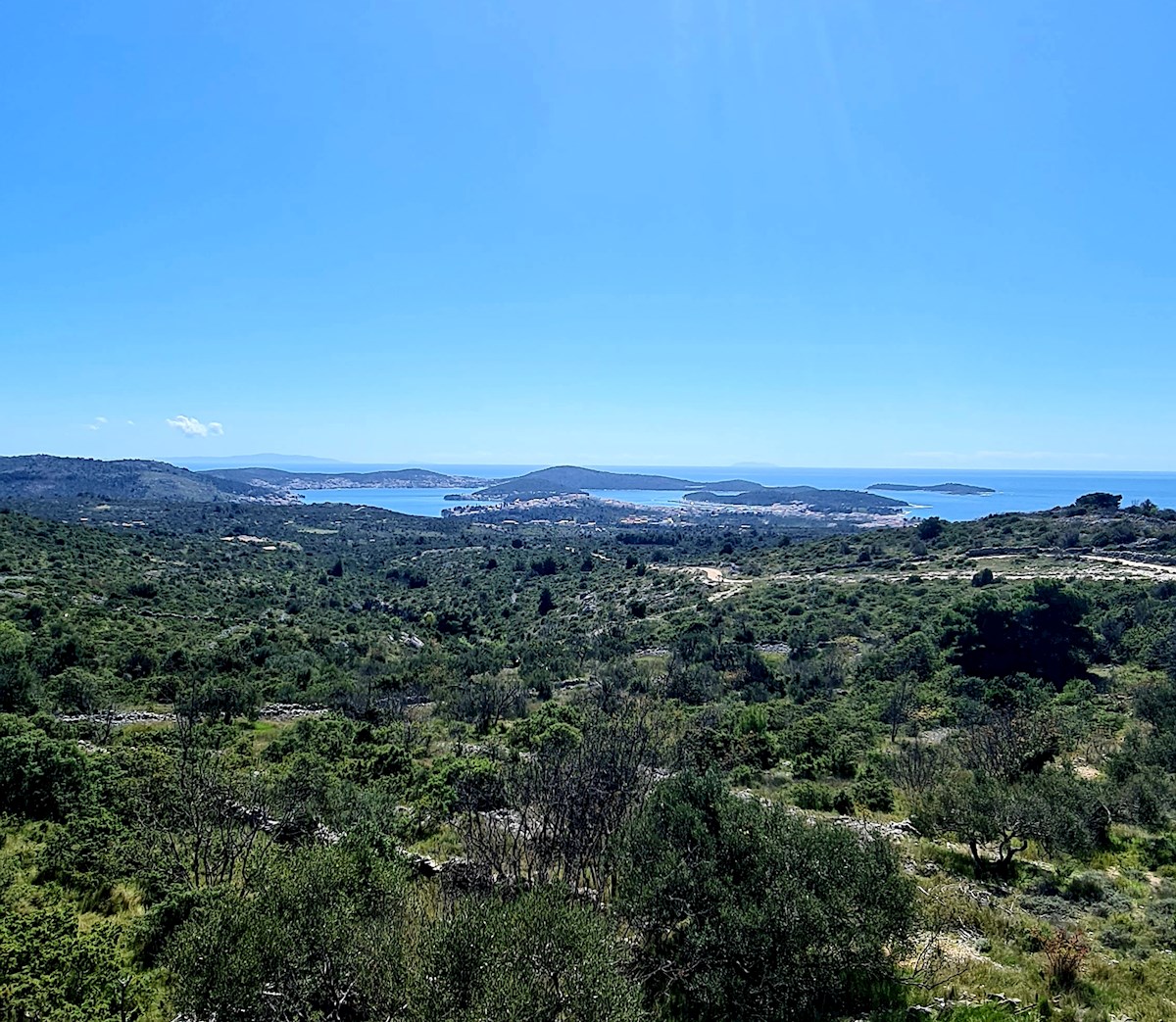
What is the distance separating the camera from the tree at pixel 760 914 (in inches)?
395

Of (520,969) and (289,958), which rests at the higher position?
(520,969)

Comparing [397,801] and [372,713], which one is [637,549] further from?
[397,801]

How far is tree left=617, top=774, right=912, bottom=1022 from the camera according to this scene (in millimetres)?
10039

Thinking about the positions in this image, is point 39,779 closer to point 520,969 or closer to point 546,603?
point 520,969

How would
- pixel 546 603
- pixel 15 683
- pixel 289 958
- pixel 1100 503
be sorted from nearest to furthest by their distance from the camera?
pixel 289 958, pixel 15 683, pixel 546 603, pixel 1100 503

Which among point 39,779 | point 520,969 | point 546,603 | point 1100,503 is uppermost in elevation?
point 1100,503

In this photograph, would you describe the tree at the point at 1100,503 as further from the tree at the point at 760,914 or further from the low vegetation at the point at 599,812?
the tree at the point at 760,914

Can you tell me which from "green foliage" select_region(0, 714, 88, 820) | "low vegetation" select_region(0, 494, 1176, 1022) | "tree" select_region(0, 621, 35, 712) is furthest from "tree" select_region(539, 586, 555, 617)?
"green foliage" select_region(0, 714, 88, 820)

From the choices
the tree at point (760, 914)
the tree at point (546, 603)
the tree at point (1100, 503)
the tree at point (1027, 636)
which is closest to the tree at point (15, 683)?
the tree at point (760, 914)

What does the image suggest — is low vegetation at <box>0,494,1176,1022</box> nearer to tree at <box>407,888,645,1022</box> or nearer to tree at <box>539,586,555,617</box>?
tree at <box>407,888,645,1022</box>

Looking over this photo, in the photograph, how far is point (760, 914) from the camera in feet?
32.9

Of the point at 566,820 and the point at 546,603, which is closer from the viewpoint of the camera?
the point at 566,820

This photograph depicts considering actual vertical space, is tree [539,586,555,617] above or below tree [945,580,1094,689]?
below

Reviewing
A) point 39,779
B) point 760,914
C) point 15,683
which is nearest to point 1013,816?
point 760,914
